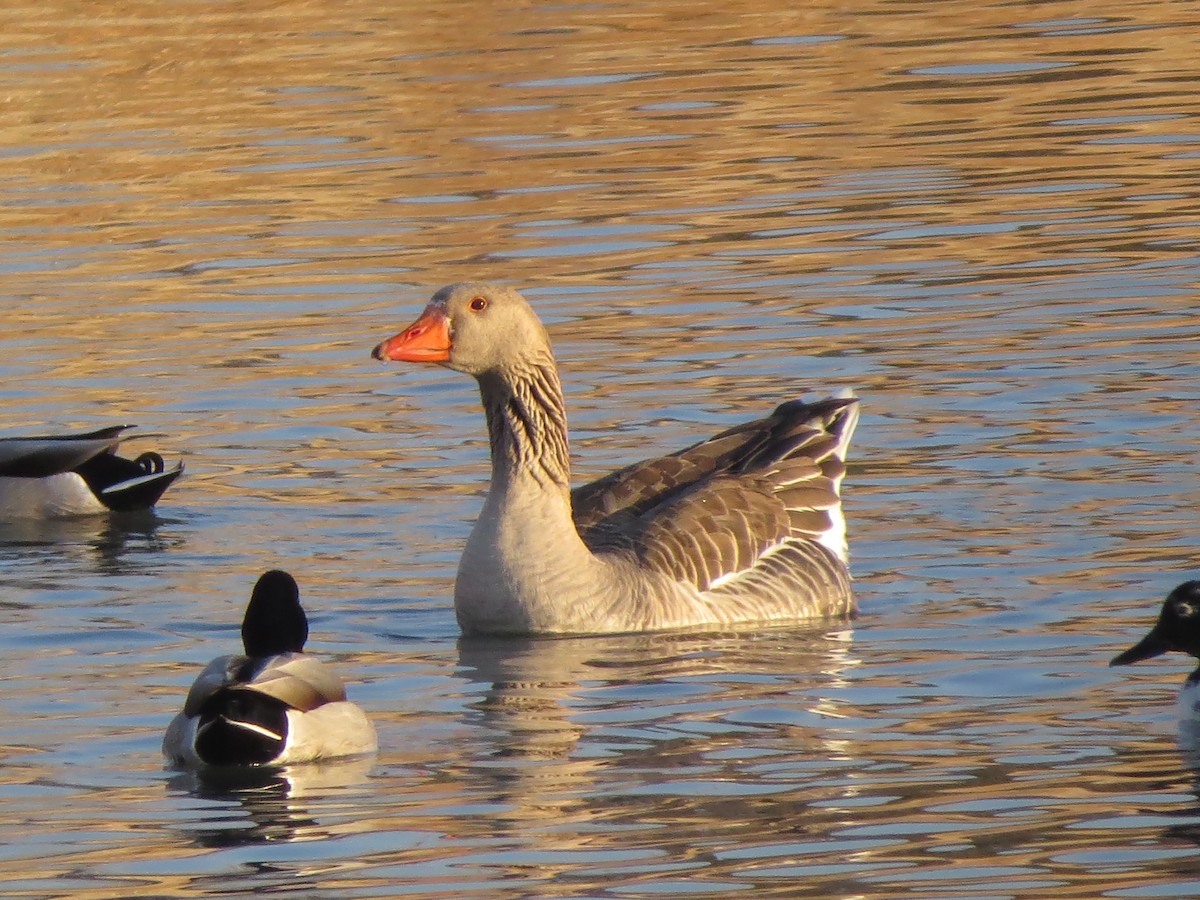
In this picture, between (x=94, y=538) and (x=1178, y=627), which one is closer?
(x=1178, y=627)

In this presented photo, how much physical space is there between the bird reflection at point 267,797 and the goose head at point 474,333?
7.77 feet

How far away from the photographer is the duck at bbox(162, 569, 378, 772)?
8.89 metres

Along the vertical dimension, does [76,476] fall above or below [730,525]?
above

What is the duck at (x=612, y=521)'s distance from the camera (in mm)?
11141

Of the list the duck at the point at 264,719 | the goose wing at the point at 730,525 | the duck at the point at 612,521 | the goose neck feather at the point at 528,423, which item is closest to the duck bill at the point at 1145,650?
the duck at the point at 612,521

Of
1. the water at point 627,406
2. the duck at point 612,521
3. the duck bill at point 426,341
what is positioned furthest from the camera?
the duck at point 612,521

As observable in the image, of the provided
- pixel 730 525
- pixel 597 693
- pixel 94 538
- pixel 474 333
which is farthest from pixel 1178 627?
pixel 94 538

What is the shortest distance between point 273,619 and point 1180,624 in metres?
3.42

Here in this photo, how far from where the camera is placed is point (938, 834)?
25.8ft

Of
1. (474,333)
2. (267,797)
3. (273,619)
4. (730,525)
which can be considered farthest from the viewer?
(730,525)

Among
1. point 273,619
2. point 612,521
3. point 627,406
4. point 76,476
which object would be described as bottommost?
point 273,619

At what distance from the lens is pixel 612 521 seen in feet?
38.9

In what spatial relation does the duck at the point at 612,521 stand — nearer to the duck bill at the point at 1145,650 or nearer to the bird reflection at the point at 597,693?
the bird reflection at the point at 597,693

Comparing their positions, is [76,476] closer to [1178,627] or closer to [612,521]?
[612,521]
